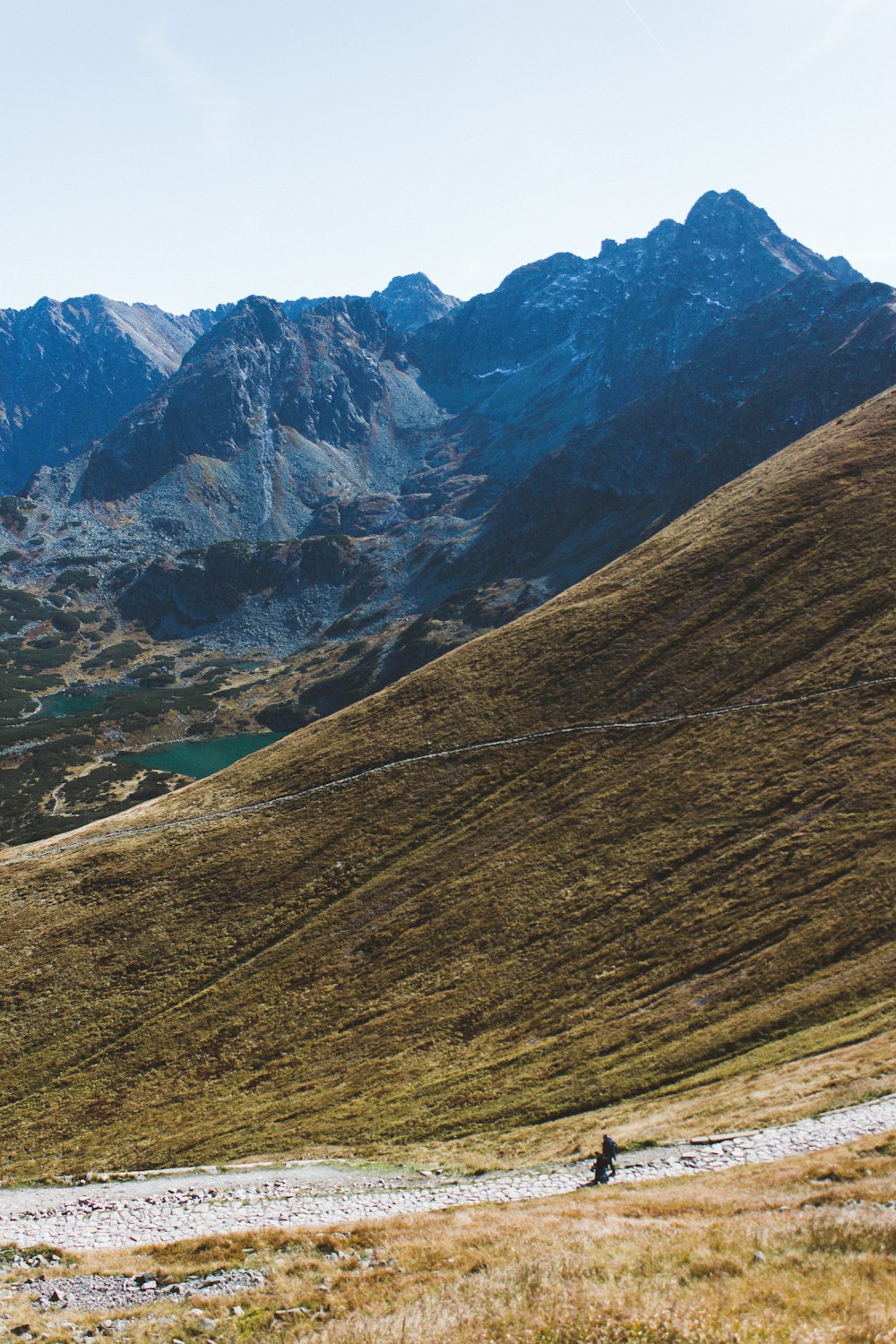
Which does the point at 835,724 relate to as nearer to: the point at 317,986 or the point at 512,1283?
the point at 317,986

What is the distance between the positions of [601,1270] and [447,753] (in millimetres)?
60814

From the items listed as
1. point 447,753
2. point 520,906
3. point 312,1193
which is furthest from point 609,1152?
point 447,753

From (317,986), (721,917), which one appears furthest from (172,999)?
(721,917)

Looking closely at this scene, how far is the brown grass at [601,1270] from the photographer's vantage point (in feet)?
57.0

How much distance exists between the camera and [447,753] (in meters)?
80.8

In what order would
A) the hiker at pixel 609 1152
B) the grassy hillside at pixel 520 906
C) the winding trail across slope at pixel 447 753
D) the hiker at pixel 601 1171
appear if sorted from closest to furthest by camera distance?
the hiker at pixel 601 1171, the hiker at pixel 609 1152, the grassy hillside at pixel 520 906, the winding trail across slope at pixel 447 753

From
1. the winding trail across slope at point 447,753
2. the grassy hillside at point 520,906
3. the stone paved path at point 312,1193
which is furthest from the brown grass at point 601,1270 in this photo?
the winding trail across slope at point 447,753

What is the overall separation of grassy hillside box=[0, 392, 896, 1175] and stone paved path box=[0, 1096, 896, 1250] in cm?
330

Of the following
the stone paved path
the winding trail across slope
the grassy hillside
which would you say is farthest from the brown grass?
the winding trail across slope

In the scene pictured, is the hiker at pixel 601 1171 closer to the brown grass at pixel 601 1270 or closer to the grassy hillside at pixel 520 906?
the brown grass at pixel 601 1270

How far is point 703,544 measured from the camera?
100 meters

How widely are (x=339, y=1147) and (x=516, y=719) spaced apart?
1836 inches

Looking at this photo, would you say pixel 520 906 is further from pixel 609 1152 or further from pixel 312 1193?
pixel 609 1152

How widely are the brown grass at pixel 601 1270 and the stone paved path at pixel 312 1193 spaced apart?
8.50 ft
